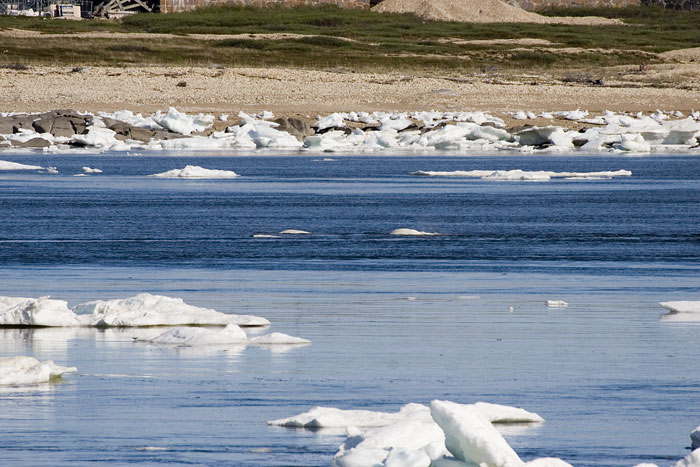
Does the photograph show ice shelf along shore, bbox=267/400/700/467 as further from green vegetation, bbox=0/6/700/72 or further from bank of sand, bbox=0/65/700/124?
green vegetation, bbox=0/6/700/72

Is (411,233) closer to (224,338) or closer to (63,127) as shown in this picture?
(224,338)

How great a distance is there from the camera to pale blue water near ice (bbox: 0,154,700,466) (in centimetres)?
601

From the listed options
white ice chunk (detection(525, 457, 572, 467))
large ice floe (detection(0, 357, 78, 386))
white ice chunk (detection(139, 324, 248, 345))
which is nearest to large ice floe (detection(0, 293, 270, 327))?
white ice chunk (detection(139, 324, 248, 345))

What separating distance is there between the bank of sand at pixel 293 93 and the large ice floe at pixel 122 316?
114 feet

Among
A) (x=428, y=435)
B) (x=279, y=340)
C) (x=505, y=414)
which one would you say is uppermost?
(x=428, y=435)

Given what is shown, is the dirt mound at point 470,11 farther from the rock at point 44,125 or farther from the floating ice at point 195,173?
the floating ice at point 195,173

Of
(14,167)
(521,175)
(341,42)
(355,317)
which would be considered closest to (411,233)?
(355,317)

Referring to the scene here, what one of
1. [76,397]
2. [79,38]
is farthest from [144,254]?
[79,38]

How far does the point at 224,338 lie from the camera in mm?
8203

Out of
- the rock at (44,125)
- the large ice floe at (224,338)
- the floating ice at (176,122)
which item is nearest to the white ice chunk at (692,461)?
the large ice floe at (224,338)

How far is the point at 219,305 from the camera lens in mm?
9812

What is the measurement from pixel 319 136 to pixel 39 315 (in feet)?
87.8

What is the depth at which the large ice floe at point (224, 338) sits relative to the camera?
26.8ft

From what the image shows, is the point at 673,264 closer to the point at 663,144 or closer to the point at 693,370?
the point at 693,370
